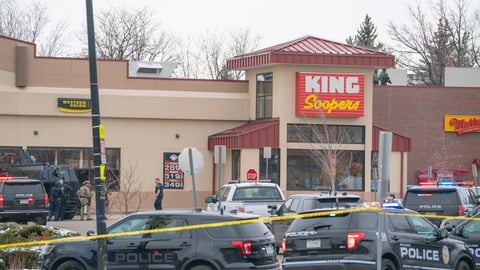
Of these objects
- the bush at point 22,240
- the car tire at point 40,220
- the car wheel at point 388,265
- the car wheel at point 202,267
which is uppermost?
the car wheel at point 388,265

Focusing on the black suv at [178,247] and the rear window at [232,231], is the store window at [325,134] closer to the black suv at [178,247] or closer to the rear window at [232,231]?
the black suv at [178,247]

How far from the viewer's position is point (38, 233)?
76.0 ft

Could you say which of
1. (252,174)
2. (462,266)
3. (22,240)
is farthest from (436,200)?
(252,174)

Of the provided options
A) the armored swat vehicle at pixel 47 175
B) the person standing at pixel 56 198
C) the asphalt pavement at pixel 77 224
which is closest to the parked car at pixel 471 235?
the asphalt pavement at pixel 77 224

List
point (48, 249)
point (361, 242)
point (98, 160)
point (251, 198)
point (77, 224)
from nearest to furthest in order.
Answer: point (361, 242) < point (48, 249) < point (98, 160) < point (251, 198) < point (77, 224)

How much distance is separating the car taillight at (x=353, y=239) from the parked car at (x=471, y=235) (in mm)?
3687

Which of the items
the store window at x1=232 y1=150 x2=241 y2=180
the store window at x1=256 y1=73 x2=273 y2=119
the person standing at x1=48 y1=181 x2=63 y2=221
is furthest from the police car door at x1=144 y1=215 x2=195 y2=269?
the store window at x1=256 y1=73 x2=273 y2=119

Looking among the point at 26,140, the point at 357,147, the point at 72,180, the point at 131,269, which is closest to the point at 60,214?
the point at 72,180

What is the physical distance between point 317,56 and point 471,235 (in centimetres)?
2407

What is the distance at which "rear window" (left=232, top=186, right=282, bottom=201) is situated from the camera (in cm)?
2772

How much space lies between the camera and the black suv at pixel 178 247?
16234 millimetres

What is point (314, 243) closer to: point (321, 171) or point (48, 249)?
point (48, 249)

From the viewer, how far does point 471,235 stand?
19.6 meters

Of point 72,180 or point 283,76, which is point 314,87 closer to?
point 283,76
